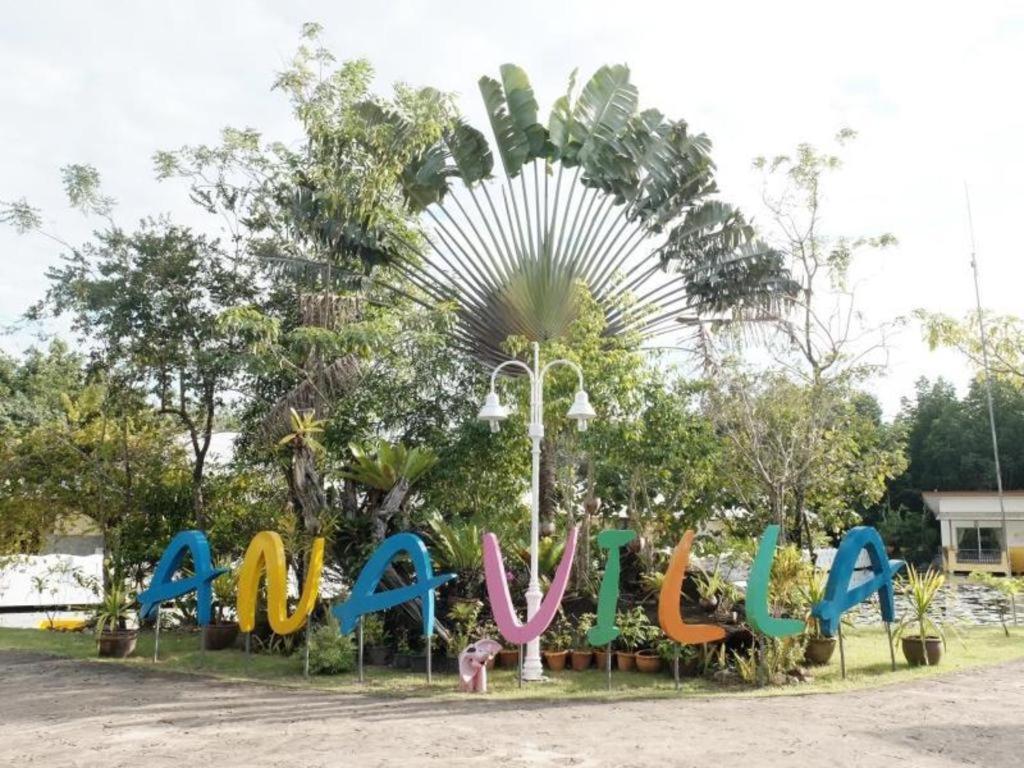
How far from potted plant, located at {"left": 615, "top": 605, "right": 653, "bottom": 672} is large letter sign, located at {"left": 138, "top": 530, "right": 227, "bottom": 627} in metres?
5.56

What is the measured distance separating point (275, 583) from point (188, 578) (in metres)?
2.10

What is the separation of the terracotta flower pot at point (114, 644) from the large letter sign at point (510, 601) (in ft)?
20.3

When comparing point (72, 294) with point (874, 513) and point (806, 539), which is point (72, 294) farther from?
point (874, 513)

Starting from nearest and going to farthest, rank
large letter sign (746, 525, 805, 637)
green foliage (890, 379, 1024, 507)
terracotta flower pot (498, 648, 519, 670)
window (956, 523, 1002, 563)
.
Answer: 1. large letter sign (746, 525, 805, 637)
2. terracotta flower pot (498, 648, 519, 670)
3. window (956, 523, 1002, 563)
4. green foliage (890, 379, 1024, 507)

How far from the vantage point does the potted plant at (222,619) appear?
13906 mm

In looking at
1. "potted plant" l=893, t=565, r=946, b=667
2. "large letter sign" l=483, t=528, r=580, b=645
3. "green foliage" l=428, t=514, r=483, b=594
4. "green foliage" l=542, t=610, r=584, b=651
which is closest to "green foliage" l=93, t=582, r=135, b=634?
"green foliage" l=428, t=514, r=483, b=594

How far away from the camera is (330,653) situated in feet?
36.9

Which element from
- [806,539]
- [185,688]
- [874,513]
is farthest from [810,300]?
[874,513]

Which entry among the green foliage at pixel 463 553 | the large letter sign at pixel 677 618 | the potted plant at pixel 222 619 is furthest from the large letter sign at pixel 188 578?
the large letter sign at pixel 677 618

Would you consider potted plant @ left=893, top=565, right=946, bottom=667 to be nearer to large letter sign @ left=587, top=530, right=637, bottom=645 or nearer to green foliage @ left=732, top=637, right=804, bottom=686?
green foliage @ left=732, top=637, right=804, bottom=686

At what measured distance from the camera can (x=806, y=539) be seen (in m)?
16.1

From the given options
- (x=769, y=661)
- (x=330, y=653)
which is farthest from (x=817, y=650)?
(x=330, y=653)

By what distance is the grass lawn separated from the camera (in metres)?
9.95

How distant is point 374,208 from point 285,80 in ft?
7.97
